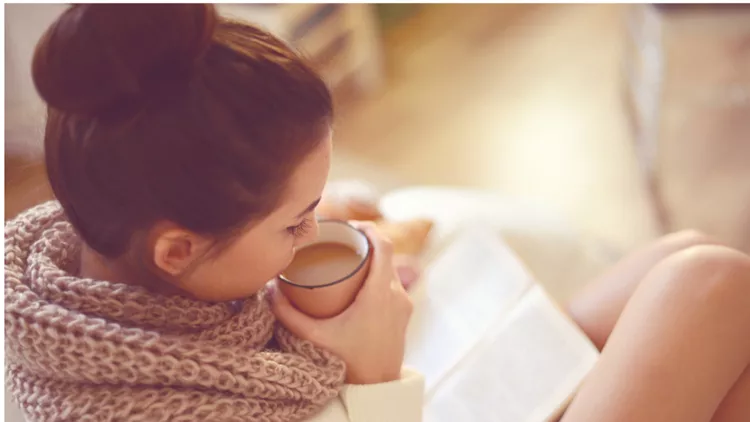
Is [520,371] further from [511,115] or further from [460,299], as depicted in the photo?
[511,115]

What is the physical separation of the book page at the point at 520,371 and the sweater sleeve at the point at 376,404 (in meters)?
0.18

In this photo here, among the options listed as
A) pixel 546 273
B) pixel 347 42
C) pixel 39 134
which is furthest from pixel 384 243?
pixel 347 42

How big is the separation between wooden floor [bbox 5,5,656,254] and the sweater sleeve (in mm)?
952

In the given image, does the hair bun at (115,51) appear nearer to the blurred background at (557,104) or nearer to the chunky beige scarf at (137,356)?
the chunky beige scarf at (137,356)

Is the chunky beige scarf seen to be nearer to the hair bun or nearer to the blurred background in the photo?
the hair bun

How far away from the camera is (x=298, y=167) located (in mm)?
581

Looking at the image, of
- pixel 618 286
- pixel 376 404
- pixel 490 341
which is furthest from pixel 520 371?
pixel 376 404

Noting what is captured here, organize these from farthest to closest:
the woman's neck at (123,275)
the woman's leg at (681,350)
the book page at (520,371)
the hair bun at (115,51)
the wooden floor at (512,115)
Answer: the wooden floor at (512,115) < the book page at (520,371) < the woman's leg at (681,350) < the woman's neck at (123,275) < the hair bun at (115,51)

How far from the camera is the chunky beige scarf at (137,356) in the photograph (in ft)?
1.89

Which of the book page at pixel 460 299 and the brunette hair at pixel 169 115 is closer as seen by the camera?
the brunette hair at pixel 169 115

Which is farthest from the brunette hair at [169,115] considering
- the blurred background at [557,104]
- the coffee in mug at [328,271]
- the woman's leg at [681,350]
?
the blurred background at [557,104]

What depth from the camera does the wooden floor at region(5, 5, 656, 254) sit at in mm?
1759

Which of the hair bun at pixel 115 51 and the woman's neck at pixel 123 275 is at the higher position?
the hair bun at pixel 115 51

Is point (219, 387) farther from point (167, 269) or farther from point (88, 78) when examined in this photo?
point (88, 78)
